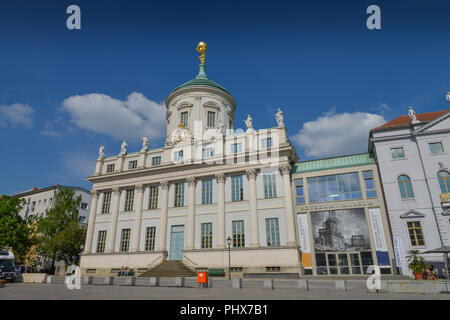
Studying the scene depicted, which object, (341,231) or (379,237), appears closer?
(379,237)

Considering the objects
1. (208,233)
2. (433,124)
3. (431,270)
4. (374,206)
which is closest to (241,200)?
(208,233)

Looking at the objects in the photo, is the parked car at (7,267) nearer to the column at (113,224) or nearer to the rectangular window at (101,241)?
the column at (113,224)

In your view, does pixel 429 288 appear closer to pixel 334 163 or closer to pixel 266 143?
pixel 334 163

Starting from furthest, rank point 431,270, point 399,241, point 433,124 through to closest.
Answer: point 433,124 < point 399,241 < point 431,270

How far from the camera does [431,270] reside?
23266mm

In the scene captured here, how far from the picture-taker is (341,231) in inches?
1179

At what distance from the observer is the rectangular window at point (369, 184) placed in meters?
30.1

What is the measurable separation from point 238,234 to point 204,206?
211 inches

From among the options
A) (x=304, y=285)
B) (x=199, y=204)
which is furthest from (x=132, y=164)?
(x=304, y=285)

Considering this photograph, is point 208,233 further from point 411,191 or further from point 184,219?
point 411,191

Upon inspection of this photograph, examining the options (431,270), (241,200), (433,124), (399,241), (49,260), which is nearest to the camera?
(431,270)

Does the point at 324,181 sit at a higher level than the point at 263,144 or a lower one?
lower

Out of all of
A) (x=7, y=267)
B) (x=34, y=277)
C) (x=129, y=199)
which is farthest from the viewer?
(x=129, y=199)
